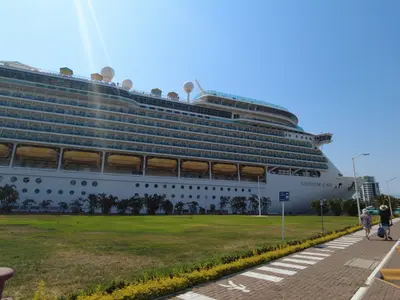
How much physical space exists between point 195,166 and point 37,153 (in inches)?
1068

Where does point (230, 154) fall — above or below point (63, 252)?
above

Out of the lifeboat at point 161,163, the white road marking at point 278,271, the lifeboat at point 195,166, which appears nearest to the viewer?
the white road marking at point 278,271

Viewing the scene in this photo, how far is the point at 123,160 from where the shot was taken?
4456 cm

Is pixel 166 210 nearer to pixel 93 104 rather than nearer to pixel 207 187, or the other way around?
pixel 207 187

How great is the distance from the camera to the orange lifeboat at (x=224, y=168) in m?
51.6

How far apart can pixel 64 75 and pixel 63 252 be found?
1776 inches

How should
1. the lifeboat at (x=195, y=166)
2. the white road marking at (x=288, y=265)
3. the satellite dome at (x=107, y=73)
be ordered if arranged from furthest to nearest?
1. the satellite dome at (x=107, y=73)
2. the lifeboat at (x=195, y=166)
3. the white road marking at (x=288, y=265)

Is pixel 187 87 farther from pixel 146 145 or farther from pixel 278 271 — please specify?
pixel 278 271

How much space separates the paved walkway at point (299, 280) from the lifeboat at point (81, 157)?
3909 cm

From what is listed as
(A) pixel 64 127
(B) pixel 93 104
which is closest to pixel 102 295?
(A) pixel 64 127

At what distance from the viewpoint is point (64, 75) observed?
4641cm

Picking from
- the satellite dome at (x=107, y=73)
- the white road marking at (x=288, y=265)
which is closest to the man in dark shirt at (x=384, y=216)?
the white road marking at (x=288, y=265)

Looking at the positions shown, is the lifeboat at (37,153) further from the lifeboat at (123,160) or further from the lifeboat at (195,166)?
the lifeboat at (195,166)

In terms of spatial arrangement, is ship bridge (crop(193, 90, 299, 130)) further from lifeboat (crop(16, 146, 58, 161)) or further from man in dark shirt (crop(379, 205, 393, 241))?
man in dark shirt (crop(379, 205, 393, 241))
